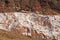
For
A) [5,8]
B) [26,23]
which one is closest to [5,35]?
[26,23]

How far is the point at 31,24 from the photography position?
1498cm

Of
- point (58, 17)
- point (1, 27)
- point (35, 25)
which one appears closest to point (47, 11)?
point (58, 17)

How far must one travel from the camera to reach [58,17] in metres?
16.0

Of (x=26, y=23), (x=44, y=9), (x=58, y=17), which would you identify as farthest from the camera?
(x=44, y=9)

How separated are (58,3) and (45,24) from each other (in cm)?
383

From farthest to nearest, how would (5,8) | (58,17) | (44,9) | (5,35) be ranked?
(44,9)
(5,8)
(58,17)
(5,35)

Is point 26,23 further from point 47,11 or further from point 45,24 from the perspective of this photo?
point 47,11

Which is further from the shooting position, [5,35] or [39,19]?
[39,19]

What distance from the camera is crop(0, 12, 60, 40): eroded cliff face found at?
569 inches

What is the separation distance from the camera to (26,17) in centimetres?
1534

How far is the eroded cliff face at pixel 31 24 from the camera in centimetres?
1446

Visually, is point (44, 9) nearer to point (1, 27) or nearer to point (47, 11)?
point (47, 11)

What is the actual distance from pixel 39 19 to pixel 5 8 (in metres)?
2.86

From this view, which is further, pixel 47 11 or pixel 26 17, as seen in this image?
pixel 47 11
